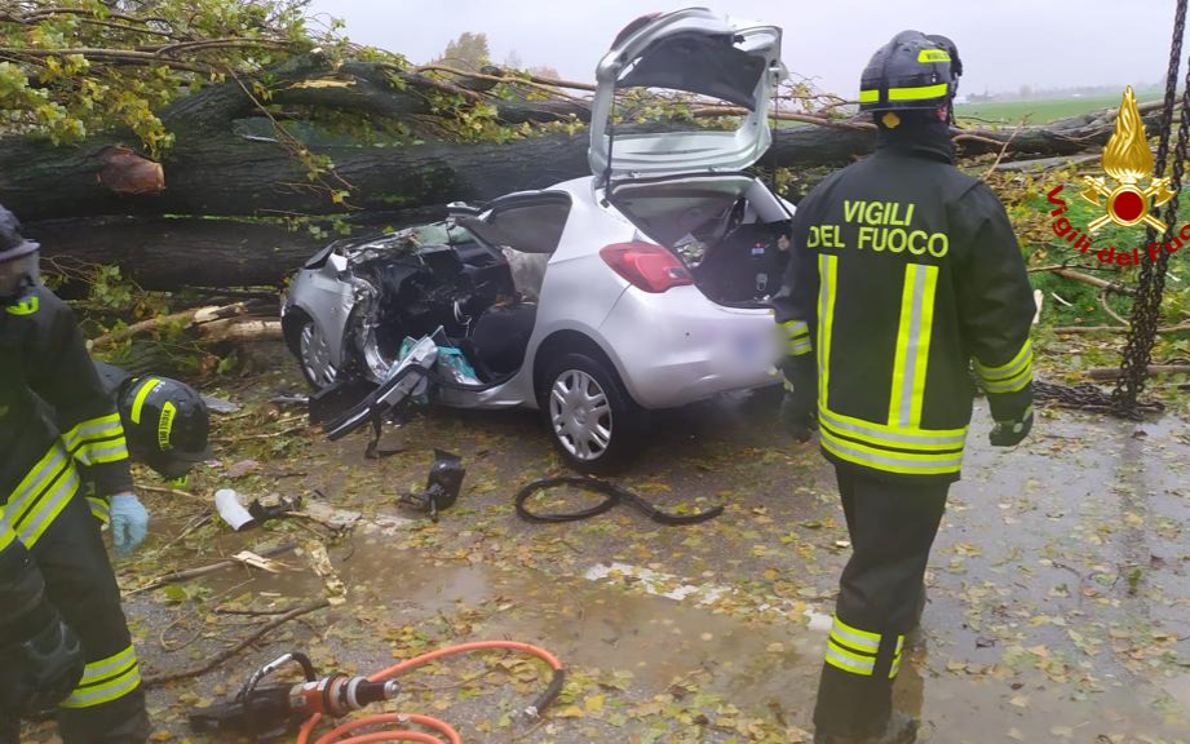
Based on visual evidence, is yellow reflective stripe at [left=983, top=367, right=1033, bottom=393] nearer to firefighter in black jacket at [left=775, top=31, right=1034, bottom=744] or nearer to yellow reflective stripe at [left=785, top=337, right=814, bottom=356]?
firefighter in black jacket at [left=775, top=31, right=1034, bottom=744]

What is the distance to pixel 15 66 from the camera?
19.6ft

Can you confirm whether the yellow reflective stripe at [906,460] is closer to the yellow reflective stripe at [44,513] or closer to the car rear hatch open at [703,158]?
the car rear hatch open at [703,158]

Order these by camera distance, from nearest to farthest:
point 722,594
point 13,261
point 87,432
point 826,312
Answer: point 13,261 → point 826,312 → point 87,432 → point 722,594

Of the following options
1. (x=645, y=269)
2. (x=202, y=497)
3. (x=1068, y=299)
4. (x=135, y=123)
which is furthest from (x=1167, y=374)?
(x=135, y=123)

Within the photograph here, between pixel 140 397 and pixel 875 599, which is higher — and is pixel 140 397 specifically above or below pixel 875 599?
above

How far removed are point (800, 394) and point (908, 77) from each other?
110cm

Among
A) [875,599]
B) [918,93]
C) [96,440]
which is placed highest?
[918,93]

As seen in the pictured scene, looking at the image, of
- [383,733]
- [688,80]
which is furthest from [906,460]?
[688,80]

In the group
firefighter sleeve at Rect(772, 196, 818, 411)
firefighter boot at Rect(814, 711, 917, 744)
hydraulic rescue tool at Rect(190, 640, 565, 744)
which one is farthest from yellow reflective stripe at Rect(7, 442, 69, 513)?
firefighter boot at Rect(814, 711, 917, 744)

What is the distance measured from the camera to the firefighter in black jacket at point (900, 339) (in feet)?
8.21

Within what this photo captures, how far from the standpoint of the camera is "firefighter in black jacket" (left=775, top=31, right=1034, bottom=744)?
2.50 metres

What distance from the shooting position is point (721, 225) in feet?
18.2

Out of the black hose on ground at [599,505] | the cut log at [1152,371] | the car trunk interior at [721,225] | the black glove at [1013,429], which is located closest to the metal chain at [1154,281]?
the cut log at [1152,371]

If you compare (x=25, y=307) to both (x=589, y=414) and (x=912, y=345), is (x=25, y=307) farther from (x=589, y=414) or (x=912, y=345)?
(x=589, y=414)
